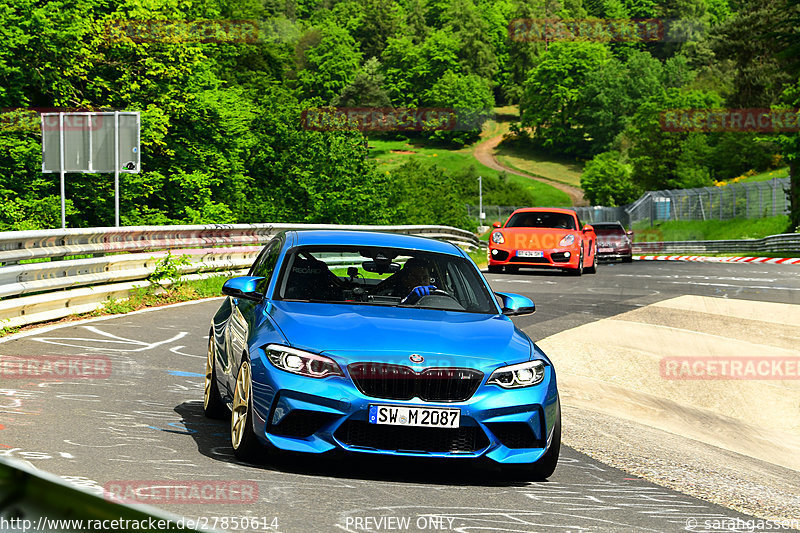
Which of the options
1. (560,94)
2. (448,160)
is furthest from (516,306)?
(560,94)

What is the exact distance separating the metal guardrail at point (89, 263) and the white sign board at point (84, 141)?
484 centimetres

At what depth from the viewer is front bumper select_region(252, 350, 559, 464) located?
535 cm

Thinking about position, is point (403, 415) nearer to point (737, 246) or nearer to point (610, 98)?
point (737, 246)

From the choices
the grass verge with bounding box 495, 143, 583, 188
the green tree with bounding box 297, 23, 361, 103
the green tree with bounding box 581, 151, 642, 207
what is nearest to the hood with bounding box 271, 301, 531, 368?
the green tree with bounding box 581, 151, 642, 207

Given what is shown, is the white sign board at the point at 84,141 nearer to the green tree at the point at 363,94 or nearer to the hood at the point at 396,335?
the hood at the point at 396,335

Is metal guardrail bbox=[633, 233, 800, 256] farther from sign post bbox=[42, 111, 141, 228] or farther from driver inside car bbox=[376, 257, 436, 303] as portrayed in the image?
driver inside car bbox=[376, 257, 436, 303]

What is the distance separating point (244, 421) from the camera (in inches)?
222

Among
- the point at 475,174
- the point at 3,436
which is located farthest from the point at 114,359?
the point at 475,174

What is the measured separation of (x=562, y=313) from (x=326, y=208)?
45.1m

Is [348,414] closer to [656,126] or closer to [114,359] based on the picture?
[114,359]

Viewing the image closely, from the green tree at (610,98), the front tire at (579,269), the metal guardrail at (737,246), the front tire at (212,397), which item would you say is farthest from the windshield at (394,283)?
the green tree at (610,98)

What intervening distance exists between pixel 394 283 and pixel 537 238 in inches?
706

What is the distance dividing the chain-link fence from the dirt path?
195 ft

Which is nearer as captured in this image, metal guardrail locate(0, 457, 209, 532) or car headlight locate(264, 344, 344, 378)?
metal guardrail locate(0, 457, 209, 532)
